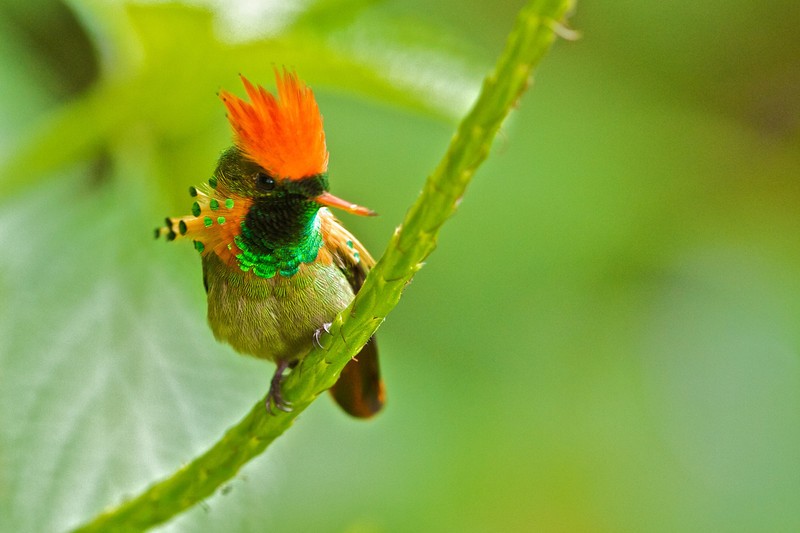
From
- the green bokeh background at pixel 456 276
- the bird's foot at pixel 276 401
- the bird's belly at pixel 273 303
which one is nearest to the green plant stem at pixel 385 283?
the bird's foot at pixel 276 401

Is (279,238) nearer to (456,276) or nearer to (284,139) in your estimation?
(284,139)

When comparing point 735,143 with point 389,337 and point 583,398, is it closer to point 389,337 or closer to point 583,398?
point 583,398

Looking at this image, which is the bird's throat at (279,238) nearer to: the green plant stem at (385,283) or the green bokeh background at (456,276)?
the green plant stem at (385,283)

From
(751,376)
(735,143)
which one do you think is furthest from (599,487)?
(735,143)

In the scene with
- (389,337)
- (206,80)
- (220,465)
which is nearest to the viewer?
Result: (220,465)

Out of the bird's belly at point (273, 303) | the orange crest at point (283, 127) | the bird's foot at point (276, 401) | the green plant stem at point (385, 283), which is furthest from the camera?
the bird's belly at point (273, 303)

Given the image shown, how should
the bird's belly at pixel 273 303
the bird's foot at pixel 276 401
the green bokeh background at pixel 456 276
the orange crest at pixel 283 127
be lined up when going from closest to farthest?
the orange crest at pixel 283 127 → the bird's foot at pixel 276 401 → the bird's belly at pixel 273 303 → the green bokeh background at pixel 456 276

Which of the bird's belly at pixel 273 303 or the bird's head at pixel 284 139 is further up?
the bird's head at pixel 284 139

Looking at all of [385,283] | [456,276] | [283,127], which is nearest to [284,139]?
[283,127]
